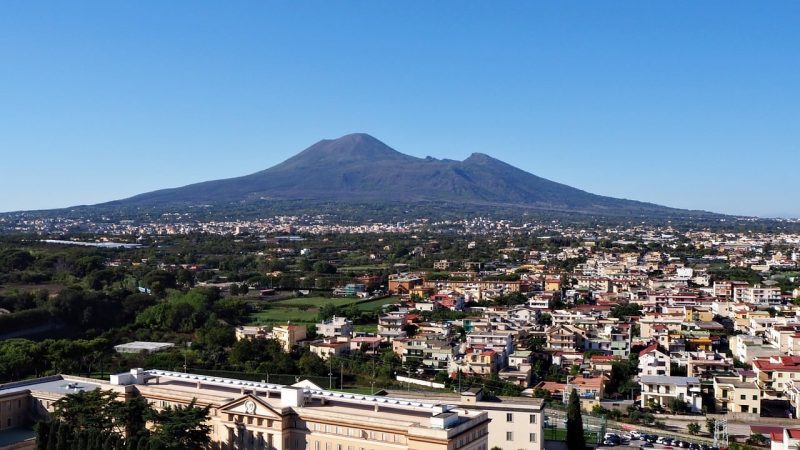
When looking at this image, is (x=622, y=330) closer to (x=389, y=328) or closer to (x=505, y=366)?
(x=505, y=366)

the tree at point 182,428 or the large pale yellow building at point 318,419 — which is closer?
the large pale yellow building at point 318,419

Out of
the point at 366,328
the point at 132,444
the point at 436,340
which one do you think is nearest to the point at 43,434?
the point at 132,444

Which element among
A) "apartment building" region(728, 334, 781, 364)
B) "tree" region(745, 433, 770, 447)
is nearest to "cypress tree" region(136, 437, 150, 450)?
"tree" region(745, 433, 770, 447)

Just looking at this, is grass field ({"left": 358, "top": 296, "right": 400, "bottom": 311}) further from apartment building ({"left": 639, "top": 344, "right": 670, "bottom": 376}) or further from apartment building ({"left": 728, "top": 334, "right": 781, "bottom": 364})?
apartment building ({"left": 728, "top": 334, "right": 781, "bottom": 364})

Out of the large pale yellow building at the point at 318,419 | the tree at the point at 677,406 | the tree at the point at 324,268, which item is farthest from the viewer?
the tree at the point at 324,268

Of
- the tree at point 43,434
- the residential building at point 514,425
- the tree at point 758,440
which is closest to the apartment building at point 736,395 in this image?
the tree at point 758,440

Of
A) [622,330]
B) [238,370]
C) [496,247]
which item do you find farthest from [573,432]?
[496,247]

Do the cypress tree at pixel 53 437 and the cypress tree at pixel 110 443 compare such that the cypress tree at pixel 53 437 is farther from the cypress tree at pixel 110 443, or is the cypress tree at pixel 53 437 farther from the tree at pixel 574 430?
the tree at pixel 574 430

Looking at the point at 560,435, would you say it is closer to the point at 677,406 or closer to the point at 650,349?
the point at 677,406
